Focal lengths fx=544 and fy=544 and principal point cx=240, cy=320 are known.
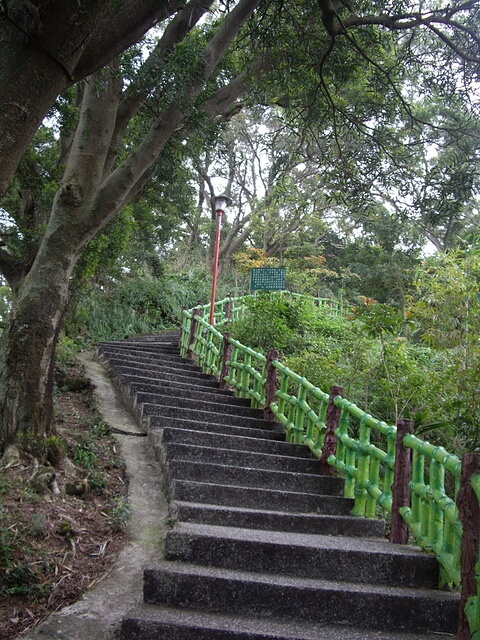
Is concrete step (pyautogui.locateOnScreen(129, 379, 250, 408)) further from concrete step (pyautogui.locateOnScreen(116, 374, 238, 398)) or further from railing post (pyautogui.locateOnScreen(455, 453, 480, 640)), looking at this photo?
railing post (pyautogui.locateOnScreen(455, 453, 480, 640))

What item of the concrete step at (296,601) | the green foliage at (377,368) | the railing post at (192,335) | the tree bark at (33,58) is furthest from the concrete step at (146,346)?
the tree bark at (33,58)

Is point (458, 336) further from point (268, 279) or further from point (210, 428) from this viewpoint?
point (268, 279)

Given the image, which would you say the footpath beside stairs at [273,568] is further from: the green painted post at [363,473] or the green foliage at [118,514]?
the green foliage at [118,514]

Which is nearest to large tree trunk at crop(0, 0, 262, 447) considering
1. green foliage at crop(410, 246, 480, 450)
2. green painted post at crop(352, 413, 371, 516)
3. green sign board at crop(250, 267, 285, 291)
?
green painted post at crop(352, 413, 371, 516)

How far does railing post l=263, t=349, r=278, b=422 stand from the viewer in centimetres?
718

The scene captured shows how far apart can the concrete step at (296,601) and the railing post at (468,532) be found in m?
0.42

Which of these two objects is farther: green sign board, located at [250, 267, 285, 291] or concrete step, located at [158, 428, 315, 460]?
green sign board, located at [250, 267, 285, 291]

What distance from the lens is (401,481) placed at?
14.3 feet

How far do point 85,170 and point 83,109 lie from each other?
0.84 m

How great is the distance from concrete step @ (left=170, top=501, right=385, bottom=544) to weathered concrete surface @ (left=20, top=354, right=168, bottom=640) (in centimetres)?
29

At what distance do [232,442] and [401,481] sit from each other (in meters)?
2.23

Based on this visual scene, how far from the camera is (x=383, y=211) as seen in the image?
20.8 metres

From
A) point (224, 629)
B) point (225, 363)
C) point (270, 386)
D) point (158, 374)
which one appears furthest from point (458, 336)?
point (224, 629)

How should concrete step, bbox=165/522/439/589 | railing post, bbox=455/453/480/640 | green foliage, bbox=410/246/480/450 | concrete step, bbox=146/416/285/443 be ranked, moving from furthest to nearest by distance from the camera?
green foliage, bbox=410/246/480/450 < concrete step, bbox=146/416/285/443 < concrete step, bbox=165/522/439/589 < railing post, bbox=455/453/480/640
